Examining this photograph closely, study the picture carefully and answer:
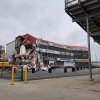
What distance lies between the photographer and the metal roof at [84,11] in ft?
66.1

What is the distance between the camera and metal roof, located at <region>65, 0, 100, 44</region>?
794 inches

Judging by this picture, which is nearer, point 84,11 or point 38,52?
point 84,11

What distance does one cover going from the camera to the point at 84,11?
21.0 m

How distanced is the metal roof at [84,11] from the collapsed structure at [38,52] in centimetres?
6487

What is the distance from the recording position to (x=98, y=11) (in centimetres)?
2044

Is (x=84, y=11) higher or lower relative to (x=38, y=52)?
lower

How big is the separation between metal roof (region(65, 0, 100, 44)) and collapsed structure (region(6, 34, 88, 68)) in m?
64.9

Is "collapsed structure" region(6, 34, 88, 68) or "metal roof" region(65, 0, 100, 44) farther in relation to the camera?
"collapsed structure" region(6, 34, 88, 68)

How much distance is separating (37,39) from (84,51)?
4033cm

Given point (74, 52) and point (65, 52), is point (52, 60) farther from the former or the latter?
point (74, 52)

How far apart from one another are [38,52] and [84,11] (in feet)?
268

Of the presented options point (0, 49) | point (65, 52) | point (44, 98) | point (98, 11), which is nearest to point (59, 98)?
point (44, 98)

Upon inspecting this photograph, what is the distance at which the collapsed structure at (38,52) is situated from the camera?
9675 centimetres

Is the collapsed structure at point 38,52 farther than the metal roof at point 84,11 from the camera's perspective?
Yes
